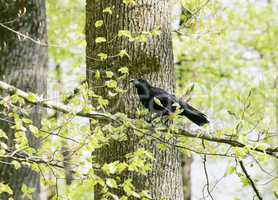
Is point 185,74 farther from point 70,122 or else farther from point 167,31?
point 70,122

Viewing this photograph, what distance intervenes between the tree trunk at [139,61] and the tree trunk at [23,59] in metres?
1.11

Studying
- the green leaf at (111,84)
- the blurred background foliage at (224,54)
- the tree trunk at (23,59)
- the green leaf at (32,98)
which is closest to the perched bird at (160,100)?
the green leaf at (111,84)

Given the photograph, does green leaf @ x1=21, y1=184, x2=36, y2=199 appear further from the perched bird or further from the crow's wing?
the crow's wing

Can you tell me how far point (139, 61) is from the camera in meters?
4.66

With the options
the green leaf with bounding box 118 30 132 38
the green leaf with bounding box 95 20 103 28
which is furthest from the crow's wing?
the green leaf with bounding box 95 20 103 28

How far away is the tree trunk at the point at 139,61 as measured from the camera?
458 centimetres

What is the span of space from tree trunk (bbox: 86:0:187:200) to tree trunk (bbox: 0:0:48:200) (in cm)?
111

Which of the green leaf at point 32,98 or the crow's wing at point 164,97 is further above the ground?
the crow's wing at point 164,97

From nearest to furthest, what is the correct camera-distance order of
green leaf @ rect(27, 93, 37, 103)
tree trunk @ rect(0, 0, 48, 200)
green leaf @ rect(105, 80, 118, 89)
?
green leaf @ rect(27, 93, 37, 103) < green leaf @ rect(105, 80, 118, 89) < tree trunk @ rect(0, 0, 48, 200)

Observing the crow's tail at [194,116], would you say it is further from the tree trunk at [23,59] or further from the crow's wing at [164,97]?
the tree trunk at [23,59]

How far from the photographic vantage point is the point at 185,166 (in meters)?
13.5

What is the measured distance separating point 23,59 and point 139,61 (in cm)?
163

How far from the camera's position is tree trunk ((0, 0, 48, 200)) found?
5645 millimetres

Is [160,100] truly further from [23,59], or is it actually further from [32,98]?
[23,59]
